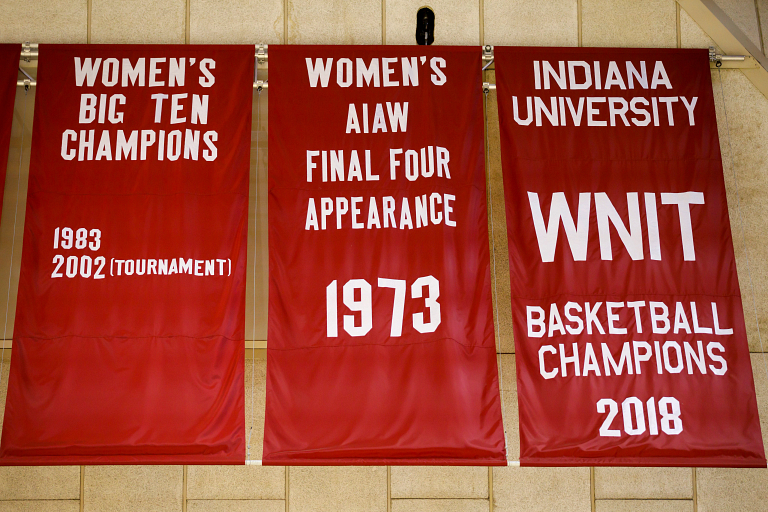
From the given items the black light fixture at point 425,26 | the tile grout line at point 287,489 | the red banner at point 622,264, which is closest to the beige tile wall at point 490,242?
the tile grout line at point 287,489

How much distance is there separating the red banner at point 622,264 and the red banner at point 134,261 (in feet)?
6.68

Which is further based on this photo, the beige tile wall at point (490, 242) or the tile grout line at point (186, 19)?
the tile grout line at point (186, 19)

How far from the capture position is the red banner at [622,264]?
4555 mm

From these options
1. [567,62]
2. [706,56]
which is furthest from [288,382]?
[706,56]

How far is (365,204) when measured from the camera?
Answer: 4883 millimetres

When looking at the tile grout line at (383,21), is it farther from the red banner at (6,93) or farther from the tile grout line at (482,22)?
the red banner at (6,93)

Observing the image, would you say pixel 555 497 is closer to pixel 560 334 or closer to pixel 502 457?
pixel 502 457

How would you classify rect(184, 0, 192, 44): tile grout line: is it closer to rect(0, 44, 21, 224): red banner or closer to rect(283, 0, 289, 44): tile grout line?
rect(283, 0, 289, 44): tile grout line

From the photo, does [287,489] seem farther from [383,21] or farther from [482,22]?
[482,22]

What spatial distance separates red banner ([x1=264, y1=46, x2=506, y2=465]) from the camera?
452cm

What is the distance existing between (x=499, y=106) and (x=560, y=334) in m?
1.75

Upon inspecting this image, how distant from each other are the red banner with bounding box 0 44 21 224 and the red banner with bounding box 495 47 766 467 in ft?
11.9

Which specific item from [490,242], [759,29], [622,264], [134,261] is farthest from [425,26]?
[759,29]

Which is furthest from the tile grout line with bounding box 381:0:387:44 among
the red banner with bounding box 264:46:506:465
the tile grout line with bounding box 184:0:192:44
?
the tile grout line with bounding box 184:0:192:44
